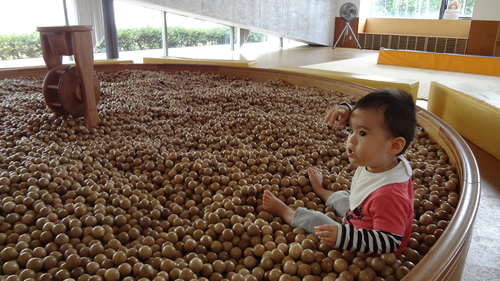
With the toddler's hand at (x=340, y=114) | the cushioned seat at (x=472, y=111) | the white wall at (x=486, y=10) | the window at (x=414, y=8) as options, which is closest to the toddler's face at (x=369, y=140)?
the toddler's hand at (x=340, y=114)

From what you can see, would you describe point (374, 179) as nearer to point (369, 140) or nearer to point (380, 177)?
point (380, 177)

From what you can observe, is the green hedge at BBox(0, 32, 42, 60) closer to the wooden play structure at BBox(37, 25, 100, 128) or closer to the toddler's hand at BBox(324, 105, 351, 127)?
the wooden play structure at BBox(37, 25, 100, 128)

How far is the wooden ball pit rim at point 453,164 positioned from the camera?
3.34ft

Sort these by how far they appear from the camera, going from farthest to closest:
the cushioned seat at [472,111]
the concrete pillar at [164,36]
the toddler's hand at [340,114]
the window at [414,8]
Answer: the window at [414,8] < the concrete pillar at [164,36] < the cushioned seat at [472,111] < the toddler's hand at [340,114]

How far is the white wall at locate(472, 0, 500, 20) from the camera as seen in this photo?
9234 mm

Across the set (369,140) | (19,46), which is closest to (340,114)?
(369,140)

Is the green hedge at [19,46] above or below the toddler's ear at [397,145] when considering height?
above

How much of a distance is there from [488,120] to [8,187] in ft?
8.94

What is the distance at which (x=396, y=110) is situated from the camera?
1.16 m

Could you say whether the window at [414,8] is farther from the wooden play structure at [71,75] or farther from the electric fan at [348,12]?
the wooden play structure at [71,75]

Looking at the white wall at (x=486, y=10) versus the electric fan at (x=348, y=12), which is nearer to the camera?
the white wall at (x=486, y=10)

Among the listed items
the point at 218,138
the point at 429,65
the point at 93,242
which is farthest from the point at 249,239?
the point at 429,65

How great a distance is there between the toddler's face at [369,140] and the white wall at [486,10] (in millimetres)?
10287

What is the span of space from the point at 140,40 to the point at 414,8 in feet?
29.2
